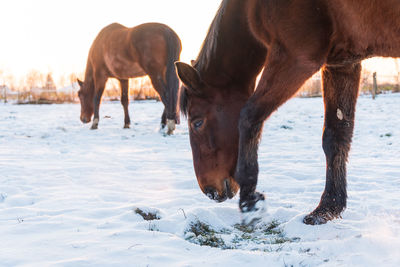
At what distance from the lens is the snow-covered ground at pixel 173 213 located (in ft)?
5.31

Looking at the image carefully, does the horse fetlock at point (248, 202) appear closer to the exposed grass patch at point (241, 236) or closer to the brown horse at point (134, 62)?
the exposed grass patch at point (241, 236)

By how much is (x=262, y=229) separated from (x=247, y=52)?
118 centimetres

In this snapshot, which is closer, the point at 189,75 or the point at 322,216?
the point at 322,216

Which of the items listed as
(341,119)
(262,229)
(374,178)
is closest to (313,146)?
(374,178)

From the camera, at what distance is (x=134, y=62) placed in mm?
8164

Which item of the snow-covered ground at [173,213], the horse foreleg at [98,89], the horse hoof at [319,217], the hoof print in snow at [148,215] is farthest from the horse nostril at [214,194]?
the horse foreleg at [98,89]

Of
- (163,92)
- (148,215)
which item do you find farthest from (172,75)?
(148,215)

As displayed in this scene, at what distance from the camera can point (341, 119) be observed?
2354mm

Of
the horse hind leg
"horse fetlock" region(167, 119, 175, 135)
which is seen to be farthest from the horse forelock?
"horse fetlock" region(167, 119, 175, 135)

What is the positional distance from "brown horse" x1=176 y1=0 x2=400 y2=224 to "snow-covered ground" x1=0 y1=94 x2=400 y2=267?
0.24 m

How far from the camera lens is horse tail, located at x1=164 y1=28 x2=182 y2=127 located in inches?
287

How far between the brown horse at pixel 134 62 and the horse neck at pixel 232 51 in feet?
16.2

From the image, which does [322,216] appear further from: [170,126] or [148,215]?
[170,126]

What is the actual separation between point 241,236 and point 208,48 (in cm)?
128
